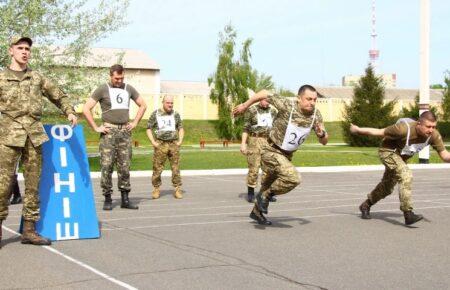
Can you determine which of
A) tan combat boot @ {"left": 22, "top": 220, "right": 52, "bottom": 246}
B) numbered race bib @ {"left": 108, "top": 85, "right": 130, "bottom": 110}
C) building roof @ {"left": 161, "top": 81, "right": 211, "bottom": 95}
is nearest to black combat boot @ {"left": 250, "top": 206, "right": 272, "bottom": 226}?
tan combat boot @ {"left": 22, "top": 220, "right": 52, "bottom": 246}

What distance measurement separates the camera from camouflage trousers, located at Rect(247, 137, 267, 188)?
509 inches

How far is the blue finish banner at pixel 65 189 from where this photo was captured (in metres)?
7.97

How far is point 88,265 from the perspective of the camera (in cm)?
647

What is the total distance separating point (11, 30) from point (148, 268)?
1799 cm

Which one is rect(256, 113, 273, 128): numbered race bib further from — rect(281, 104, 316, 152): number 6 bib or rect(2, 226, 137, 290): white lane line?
rect(2, 226, 137, 290): white lane line

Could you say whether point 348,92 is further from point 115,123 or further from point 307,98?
point 307,98

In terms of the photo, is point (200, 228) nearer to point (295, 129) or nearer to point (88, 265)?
point (295, 129)

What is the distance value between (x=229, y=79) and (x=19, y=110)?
5216 cm

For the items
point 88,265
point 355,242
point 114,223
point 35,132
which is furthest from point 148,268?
point 114,223

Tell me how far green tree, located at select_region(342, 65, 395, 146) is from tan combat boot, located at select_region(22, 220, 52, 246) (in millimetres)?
41822

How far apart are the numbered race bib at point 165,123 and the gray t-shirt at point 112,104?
2523mm

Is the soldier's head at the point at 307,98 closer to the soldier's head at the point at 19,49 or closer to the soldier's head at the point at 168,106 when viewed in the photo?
the soldier's head at the point at 19,49

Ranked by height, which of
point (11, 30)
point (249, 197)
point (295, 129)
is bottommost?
point (249, 197)

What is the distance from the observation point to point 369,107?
48.6 metres
